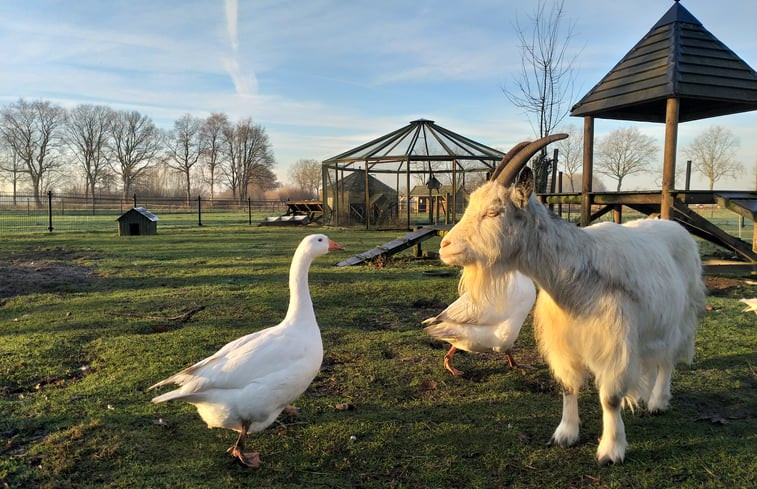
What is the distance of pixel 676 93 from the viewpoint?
777 centimetres

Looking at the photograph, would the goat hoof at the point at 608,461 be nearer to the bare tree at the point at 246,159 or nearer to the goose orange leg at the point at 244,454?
the goose orange leg at the point at 244,454

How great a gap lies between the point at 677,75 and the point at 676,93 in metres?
0.43

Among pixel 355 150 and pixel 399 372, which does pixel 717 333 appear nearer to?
pixel 399 372

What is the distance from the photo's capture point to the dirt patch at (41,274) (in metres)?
8.36

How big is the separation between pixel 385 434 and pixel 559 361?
1334mm

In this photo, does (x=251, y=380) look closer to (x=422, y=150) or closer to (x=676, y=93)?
(x=676, y=93)

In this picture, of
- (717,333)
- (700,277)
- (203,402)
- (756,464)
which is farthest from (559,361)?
(717,333)

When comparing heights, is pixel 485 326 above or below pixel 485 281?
below

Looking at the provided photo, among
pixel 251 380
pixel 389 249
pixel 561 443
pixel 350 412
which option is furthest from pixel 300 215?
pixel 561 443

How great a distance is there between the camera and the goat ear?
277 centimetres

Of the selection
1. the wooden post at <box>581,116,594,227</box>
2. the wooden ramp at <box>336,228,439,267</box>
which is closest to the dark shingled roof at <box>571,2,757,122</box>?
the wooden post at <box>581,116,594,227</box>

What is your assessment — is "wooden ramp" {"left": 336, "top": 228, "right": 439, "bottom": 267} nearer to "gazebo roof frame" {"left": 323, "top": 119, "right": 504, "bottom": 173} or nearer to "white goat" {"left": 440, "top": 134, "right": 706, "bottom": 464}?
"white goat" {"left": 440, "top": 134, "right": 706, "bottom": 464}

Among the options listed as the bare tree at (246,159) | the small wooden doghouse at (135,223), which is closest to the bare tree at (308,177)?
the bare tree at (246,159)

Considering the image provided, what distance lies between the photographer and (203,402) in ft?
10.1
